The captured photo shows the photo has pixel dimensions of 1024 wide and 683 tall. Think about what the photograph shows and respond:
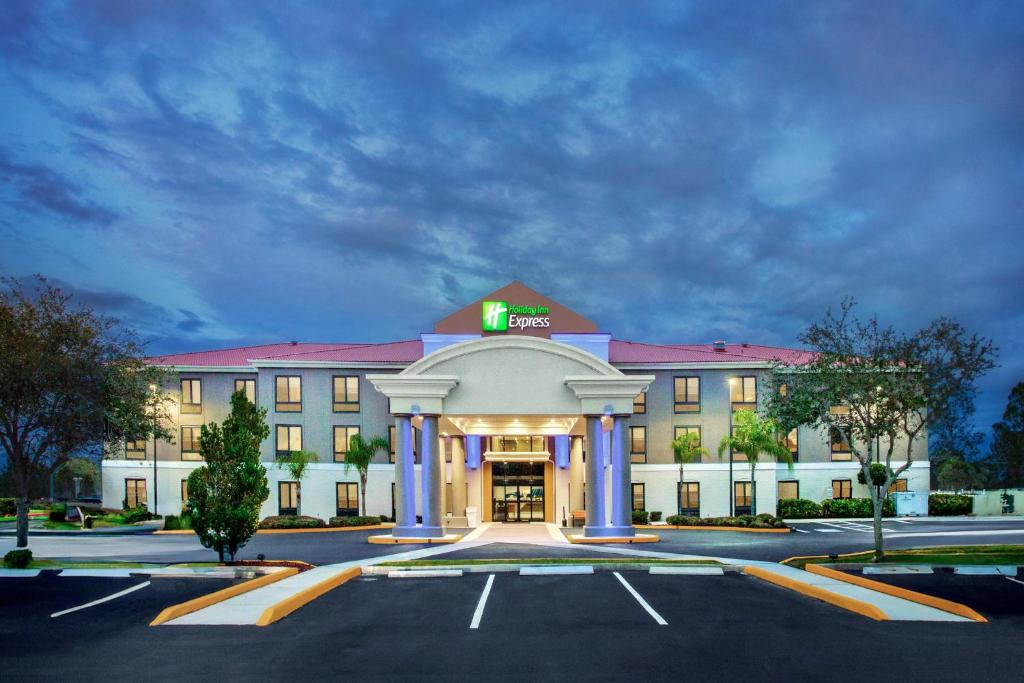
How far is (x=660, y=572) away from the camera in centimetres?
2638

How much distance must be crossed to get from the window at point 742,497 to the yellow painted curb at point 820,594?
27.4 m

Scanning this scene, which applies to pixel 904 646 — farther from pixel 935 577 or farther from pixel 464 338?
pixel 464 338

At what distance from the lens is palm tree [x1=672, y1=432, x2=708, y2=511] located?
5100 centimetres

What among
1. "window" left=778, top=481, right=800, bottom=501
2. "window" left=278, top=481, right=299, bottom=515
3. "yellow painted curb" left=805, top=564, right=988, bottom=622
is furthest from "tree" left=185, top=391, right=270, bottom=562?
"window" left=778, top=481, right=800, bottom=501

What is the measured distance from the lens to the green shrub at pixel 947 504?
5434 centimetres

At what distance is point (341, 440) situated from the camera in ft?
178

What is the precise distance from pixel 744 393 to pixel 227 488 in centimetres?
3734

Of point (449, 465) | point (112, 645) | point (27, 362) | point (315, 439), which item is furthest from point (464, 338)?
point (112, 645)

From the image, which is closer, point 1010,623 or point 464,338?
point 1010,623

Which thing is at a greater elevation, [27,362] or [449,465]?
[27,362]

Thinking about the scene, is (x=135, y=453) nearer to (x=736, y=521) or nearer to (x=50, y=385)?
(x=50, y=385)

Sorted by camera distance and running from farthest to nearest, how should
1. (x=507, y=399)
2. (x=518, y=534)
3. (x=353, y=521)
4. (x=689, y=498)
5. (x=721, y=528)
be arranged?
(x=689, y=498)
(x=353, y=521)
(x=721, y=528)
(x=518, y=534)
(x=507, y=399)

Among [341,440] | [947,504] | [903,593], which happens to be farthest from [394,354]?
[903,593]

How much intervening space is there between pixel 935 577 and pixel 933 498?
34.8m
